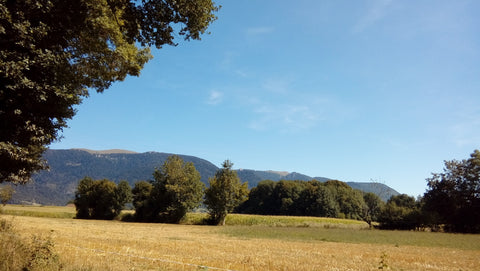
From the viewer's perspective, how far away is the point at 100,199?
2505 inches

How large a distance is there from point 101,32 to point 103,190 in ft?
211

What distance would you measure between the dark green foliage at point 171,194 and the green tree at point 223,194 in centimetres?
304

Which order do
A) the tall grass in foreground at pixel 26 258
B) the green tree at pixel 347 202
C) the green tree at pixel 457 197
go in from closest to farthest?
the tall grass in foreground at pixel 26 258 → the green tree at pixel 457 197 → the green tree at pixel 347 202

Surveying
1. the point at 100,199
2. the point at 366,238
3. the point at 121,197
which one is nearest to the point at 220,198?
the point at 121,197

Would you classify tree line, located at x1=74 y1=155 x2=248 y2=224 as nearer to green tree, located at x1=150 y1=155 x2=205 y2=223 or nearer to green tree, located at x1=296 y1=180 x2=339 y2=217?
green tree, located at x1=150 y1=155 x2=205 y2=223

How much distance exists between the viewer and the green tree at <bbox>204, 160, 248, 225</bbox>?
186ft

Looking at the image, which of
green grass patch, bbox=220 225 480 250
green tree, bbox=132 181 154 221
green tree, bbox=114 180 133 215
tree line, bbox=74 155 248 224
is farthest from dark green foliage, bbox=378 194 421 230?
green tree, bbox=114 180 133 215

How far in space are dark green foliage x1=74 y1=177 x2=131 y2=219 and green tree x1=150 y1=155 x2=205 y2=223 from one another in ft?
26.2

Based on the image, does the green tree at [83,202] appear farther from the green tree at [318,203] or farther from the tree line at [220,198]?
the green tree at [318,203]

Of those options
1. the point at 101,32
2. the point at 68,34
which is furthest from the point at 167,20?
the point at 68,34

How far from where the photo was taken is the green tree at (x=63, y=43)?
7164 mm

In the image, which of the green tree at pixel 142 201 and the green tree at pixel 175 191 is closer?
the green tree at pixel 175 191

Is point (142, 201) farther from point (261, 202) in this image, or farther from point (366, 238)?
point (261, 202)

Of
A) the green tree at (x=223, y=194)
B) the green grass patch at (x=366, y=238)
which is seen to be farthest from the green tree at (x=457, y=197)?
the green tree at (x=223, y=194)
